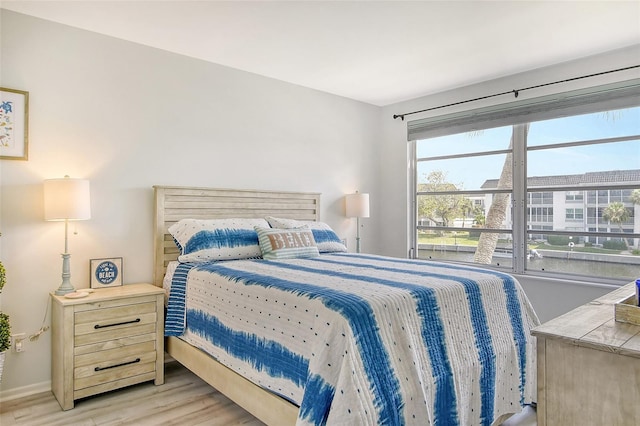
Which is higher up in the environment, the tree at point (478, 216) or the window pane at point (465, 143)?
the window pane at point (465, 143)

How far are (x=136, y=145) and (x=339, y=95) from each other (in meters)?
2.35

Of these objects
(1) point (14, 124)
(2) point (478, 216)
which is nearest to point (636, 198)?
(2) point (478, 216)

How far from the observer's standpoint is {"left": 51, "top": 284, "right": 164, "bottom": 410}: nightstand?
7.97 feet

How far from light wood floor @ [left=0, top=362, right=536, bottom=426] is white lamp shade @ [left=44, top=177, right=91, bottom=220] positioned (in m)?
1.18

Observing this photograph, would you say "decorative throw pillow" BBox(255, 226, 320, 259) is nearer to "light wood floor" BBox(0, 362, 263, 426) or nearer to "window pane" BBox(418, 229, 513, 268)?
"light wood floor" BBox(0, 362, 263, 426)

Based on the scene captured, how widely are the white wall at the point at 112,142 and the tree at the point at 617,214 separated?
284cm

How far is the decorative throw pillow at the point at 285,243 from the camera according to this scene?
3022 mm

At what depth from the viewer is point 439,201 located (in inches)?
183

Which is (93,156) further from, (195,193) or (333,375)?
(333,375)

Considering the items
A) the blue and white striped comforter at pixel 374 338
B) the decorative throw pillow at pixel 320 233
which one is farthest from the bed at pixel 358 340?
the decorative throw pillow at pixel 320 233

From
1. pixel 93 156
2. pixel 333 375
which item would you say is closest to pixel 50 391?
pixel 93 156

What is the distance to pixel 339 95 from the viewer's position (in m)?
4.56

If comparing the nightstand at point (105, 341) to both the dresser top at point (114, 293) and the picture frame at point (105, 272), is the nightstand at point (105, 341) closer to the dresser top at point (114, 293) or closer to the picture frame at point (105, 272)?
the dresser top at point (114, 293)

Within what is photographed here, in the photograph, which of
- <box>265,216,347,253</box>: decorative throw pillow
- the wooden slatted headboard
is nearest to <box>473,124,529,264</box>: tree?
<box>265,216,347,253</box>: decorative throw pillow
